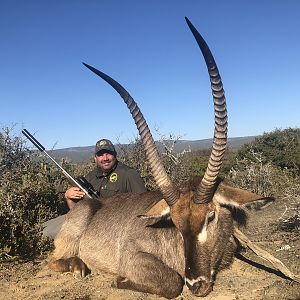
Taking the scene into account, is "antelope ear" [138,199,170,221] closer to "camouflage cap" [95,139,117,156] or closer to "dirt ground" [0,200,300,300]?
"dirt ground" [0,200,300,300]

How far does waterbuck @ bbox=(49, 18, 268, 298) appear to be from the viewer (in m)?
4.71

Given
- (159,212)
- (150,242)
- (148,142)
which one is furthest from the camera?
(150,242)

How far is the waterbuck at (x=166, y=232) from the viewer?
4711mm

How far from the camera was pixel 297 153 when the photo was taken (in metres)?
17.1

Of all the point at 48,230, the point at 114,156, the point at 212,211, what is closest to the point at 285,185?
the point at 114,156

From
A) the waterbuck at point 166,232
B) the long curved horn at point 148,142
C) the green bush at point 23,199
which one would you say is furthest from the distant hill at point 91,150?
the long curved horn at point 148,142

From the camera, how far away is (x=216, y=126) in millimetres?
4461

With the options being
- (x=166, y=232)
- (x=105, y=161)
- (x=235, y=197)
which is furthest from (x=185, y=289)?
(x=105, y=161)

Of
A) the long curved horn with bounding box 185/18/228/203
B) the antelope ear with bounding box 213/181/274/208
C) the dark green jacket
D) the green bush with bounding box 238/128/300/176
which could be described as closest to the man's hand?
the dark green jacket

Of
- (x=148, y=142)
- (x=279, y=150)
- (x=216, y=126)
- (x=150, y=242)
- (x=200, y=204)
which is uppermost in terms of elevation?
(x=216, y=126)

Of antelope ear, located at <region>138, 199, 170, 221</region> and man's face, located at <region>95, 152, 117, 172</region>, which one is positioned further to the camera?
man's face, located at <region>95, 152, 117, 172</region>

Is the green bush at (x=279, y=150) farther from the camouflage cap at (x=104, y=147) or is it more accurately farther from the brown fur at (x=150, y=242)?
the brown fur at (x=150, y=242)

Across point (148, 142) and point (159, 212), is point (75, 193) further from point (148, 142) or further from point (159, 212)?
point (148, 142)

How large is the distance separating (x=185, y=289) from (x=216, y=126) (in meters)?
2.23
